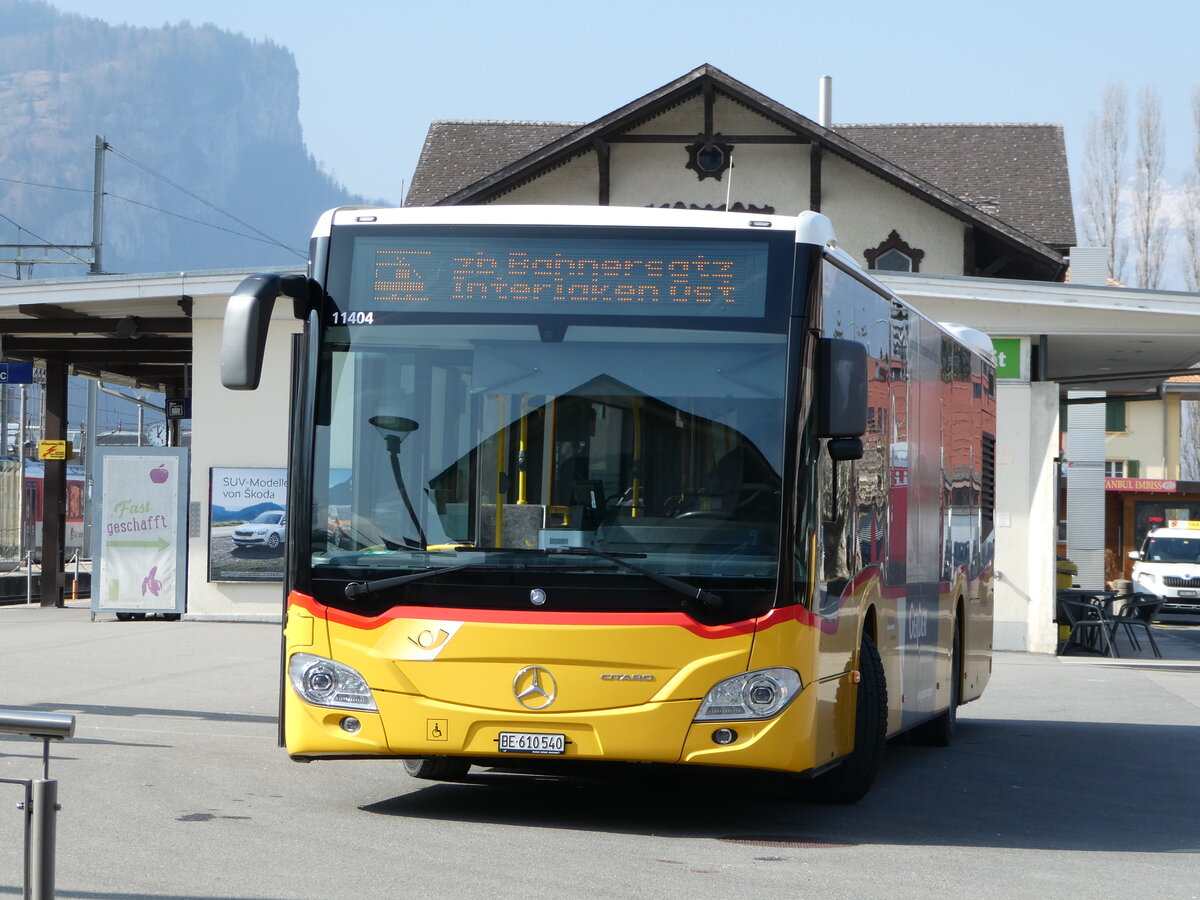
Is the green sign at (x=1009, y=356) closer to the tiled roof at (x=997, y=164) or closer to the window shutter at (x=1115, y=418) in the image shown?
the tiled roof at (x=997, y=164)

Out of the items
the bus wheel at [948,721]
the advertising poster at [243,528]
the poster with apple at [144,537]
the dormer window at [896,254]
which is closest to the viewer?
the bus wheel at [948,721]

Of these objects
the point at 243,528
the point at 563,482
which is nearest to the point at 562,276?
the point at 563,482

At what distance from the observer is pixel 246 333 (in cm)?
758

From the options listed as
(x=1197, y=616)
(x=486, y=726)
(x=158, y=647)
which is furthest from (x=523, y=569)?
(x=1197, y=616)

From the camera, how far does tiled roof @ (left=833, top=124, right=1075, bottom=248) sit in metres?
33.3

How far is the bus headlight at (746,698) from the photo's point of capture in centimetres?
769

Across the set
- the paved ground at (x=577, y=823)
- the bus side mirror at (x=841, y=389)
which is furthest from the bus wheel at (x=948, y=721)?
the bus side mirror at (x=841, y=389)

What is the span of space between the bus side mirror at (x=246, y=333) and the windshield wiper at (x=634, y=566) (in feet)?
3.95

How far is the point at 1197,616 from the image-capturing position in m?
40.0

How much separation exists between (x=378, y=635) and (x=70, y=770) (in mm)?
2743

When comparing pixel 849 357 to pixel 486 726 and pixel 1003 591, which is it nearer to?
pixel 486 726

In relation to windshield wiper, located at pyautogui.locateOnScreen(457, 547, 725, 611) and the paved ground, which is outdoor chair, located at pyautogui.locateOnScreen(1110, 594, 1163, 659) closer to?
the paved ground

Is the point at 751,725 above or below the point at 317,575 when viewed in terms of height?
below

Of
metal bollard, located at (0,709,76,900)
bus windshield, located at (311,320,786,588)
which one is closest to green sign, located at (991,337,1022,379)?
bus windshield, located at (311,320,786,588)
